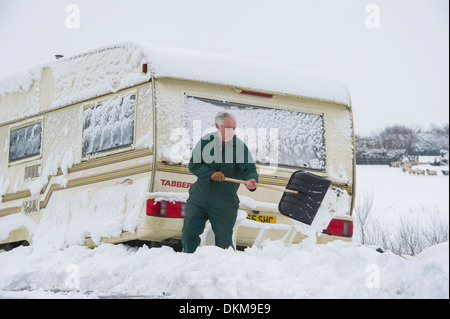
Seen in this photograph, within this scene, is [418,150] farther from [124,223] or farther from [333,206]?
[124,223]

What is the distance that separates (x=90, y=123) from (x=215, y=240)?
7.79 feet

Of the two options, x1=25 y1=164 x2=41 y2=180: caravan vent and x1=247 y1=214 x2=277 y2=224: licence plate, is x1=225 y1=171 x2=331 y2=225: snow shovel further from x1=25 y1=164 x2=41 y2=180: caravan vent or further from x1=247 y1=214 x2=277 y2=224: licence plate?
x1=25 y1=164 x2=41 y2=180: caravan vent

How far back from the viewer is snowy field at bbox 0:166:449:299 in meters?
4.43

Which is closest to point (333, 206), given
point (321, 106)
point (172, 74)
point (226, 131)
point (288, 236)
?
point (288, 236)

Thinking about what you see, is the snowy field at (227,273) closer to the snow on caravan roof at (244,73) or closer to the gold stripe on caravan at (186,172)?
the gold stripe on caravan at (186,172)

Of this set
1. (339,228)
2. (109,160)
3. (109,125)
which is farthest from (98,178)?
(339,228)

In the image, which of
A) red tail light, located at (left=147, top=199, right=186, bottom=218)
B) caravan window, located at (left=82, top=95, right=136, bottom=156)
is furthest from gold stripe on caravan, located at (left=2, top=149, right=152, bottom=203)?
red tail light, located at (left=147, top=199, right=186, bottom=218)

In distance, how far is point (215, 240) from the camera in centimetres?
643

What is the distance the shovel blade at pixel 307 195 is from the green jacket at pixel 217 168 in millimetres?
536

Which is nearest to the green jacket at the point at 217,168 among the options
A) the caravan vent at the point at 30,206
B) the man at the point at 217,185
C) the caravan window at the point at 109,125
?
the man at the point at 217,185

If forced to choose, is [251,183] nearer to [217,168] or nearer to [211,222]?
[217,168]

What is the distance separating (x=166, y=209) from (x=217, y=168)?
805 millimetres

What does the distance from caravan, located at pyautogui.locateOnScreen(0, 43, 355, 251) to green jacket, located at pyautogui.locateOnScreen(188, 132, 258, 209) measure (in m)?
0.55
